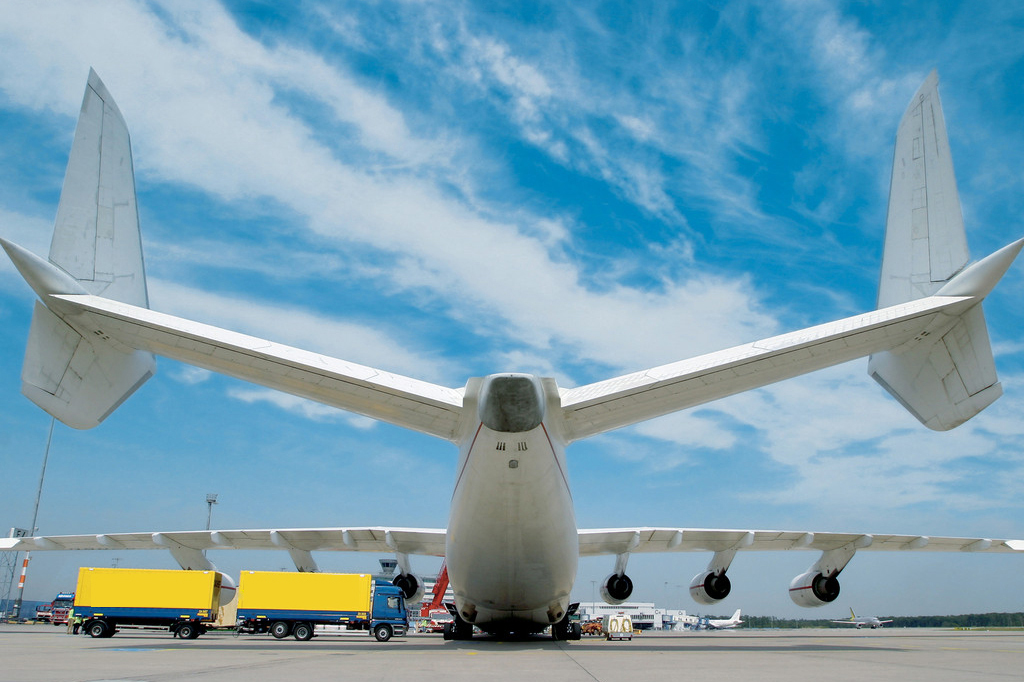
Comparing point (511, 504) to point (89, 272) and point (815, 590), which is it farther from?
point (815, 590)

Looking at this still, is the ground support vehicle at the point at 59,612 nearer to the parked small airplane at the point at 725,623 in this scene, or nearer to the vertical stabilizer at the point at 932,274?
the vertical stabilizer at the point at 932,274

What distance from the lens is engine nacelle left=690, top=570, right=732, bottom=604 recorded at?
18.2m

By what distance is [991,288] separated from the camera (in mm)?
9078

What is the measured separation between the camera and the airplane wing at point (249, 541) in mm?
19203

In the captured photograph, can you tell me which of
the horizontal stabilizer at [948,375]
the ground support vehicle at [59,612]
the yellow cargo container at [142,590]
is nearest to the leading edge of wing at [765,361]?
the horizontal stabilizer at [948,375]

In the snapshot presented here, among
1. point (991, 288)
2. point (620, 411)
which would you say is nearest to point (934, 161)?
point (991, 288)

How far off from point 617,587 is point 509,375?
1179 cm

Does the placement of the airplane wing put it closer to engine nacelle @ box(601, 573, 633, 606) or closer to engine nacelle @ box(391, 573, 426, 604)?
engine nacelle @ box(391, 573, 426, 604)

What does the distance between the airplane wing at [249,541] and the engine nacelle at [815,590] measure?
10039 millimetres

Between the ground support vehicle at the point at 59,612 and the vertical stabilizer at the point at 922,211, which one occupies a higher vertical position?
the vertical stabilizer at the point at 922,211

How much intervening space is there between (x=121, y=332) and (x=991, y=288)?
37.5ft

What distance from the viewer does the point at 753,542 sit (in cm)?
2014

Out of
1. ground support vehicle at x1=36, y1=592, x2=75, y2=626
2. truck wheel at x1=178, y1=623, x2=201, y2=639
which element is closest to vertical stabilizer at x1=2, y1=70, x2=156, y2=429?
truck wheel at x1=178, y1=623, x2=201, y2=639

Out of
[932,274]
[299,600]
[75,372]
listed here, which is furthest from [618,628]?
[75,372]
